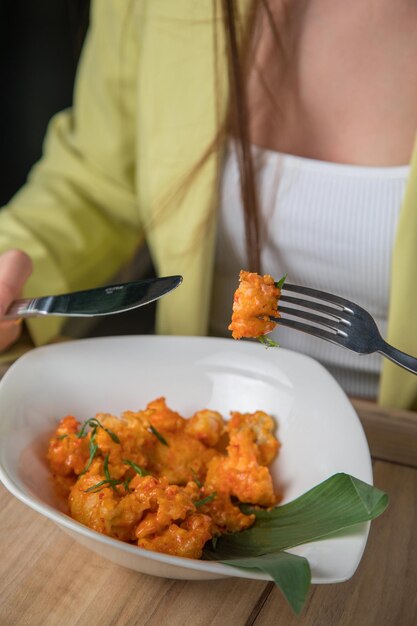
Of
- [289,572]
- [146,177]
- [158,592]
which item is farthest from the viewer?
[146,177]

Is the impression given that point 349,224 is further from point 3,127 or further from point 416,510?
point 3,127

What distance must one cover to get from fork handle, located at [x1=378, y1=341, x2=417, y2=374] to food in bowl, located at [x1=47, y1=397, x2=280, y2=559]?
7.8 inches

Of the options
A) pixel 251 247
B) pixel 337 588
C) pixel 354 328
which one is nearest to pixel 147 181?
pixel 251 247

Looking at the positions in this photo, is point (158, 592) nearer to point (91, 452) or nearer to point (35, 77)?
point (91, 452)

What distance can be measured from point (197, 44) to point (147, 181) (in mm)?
268

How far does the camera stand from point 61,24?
2213 mm

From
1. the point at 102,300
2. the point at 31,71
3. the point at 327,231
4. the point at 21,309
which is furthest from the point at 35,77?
the point at 102,300

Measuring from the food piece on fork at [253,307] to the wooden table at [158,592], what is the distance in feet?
A: 0.88

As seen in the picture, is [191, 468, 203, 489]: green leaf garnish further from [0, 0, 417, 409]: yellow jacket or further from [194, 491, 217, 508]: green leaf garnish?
[0, 0, 417, 409]: yellow jacket

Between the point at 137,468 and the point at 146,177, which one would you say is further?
the point at 146,177

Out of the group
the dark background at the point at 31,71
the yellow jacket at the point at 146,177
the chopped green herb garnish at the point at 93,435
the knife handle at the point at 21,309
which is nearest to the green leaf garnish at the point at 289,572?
the chopped green herb garnish at the point at 93,435

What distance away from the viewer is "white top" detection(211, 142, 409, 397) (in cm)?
134

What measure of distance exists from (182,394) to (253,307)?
0.26 metres

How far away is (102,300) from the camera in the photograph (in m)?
0.98
